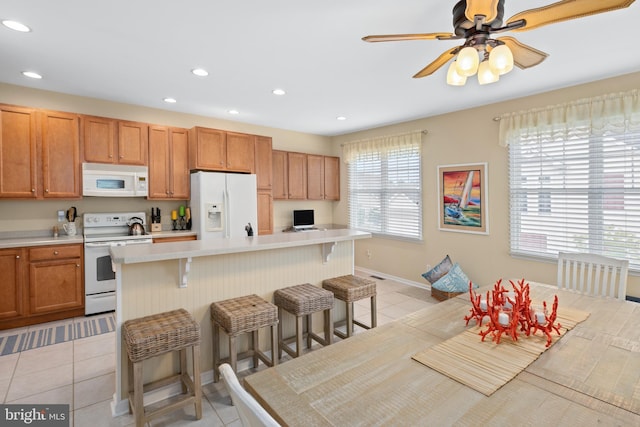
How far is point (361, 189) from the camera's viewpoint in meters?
6.02

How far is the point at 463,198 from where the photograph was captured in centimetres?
446

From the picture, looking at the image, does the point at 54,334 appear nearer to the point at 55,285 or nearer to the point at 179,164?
the point at 55,285

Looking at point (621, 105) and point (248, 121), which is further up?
point (248, 121)

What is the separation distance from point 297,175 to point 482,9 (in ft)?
14.8

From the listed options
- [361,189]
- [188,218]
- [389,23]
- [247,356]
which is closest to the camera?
[389,23]

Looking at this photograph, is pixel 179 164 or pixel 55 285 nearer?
pixel 55 285

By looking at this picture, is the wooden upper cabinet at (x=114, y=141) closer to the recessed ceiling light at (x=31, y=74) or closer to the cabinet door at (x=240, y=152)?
the recessed ceiling light at (x=31, y=74)

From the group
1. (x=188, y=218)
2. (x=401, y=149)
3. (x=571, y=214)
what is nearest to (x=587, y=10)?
(x=571, y=214)

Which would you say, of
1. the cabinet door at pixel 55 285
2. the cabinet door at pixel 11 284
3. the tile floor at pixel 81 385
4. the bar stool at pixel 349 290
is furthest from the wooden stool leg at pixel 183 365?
the cabinet door at pixel 11 284

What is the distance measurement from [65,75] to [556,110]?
5228 millimetres

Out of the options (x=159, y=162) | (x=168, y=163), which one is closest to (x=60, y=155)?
(x=159, y=162)

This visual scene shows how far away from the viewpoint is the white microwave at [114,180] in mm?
3861

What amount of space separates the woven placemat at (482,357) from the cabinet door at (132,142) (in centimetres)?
420

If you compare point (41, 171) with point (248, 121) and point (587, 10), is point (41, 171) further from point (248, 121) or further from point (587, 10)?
point (587, 10)
